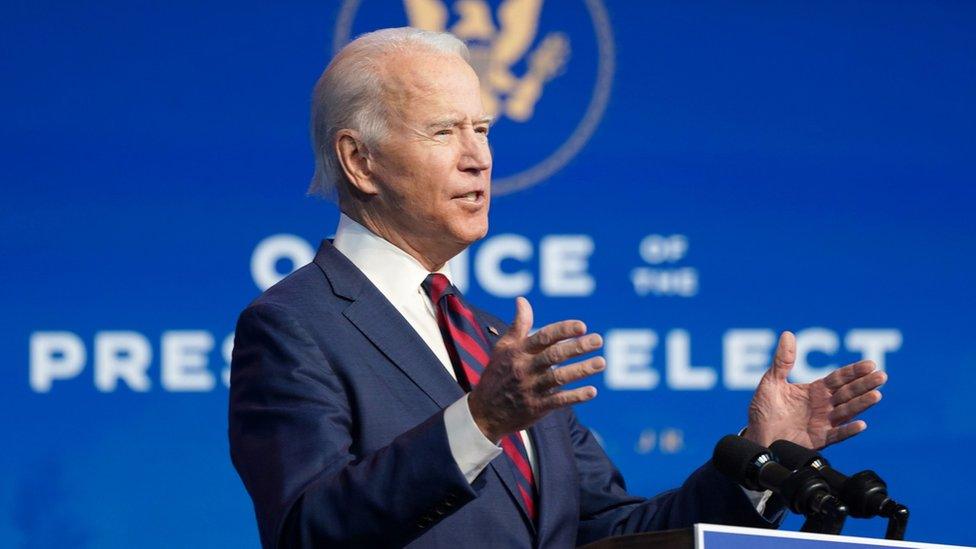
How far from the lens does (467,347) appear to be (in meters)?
2.09

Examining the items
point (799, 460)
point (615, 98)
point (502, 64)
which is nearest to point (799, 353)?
point (615, 98)

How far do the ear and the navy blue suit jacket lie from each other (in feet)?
0.36

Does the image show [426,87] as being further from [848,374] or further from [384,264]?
[848,374]

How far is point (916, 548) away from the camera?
145 cm

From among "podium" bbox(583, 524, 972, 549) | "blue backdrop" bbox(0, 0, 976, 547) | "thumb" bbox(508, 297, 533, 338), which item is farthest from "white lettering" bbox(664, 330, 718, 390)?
"podium" bbox(583, 524, 972, 549)

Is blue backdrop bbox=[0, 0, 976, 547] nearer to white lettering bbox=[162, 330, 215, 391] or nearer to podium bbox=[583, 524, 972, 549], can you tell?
white lettering bbox=[162, 330, 215, 391]

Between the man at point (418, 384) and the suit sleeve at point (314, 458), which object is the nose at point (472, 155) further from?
the suit sleeve at point (314, 458)

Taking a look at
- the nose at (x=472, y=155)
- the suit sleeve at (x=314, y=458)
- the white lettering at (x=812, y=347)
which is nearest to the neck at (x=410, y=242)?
the nose at (x=472, y=155)

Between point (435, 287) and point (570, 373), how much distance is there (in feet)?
2.14

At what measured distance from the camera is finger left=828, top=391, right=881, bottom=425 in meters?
1.91

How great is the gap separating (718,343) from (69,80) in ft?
5.99

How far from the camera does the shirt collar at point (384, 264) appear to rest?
83.0 inches

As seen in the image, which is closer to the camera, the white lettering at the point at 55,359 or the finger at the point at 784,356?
the finger at the point at 784,356

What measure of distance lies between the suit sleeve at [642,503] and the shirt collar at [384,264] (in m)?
0.38
